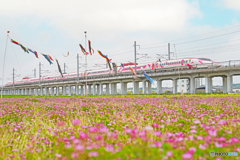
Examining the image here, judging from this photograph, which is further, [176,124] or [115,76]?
[115,76]

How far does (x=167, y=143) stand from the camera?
2895 mm

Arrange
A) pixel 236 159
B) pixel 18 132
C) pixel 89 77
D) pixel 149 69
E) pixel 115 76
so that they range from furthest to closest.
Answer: pixel 89 77
pixel 115 76
pixel 149 69
pixel 18 132
pixel 236 159

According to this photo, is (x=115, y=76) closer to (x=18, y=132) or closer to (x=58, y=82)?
(x=58, y=82)

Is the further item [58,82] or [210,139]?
[58,82]

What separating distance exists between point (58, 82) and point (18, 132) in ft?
247

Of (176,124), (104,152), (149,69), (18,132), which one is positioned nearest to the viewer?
(104,152)

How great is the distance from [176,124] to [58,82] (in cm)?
7703

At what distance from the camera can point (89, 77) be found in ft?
227

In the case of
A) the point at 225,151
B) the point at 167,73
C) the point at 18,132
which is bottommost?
the point at 18,132

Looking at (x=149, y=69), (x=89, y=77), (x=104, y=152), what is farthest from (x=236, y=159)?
(x=89, y=77)

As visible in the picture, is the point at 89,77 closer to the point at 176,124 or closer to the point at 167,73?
the point at 167,73

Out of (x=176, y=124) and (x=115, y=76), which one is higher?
(x=115, y=76)

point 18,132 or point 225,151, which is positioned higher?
point 225,151

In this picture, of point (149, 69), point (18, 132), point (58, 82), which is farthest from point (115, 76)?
point (18, 132)
